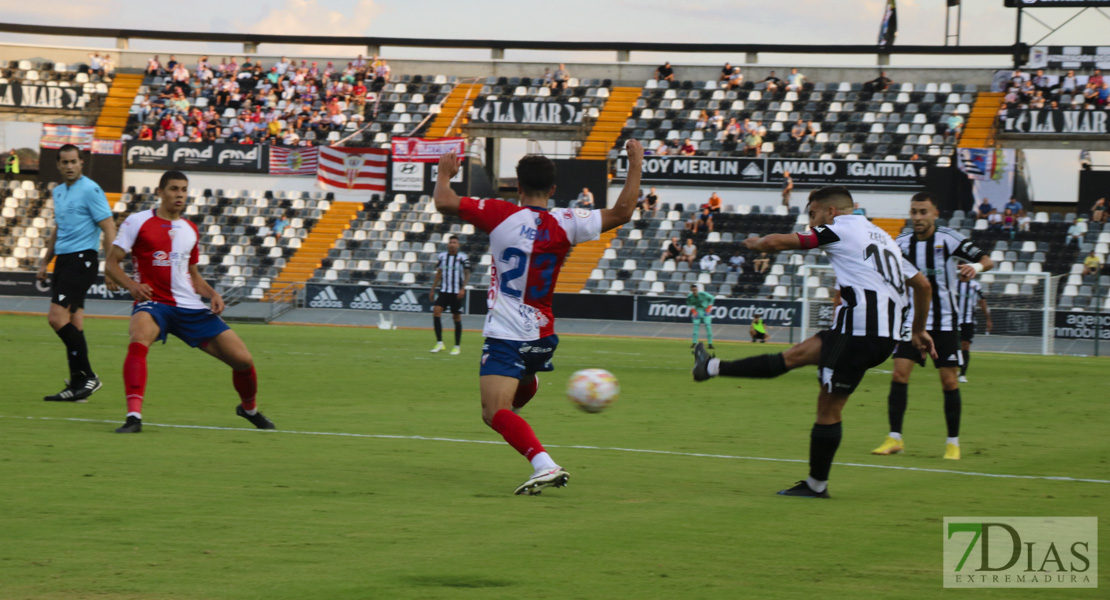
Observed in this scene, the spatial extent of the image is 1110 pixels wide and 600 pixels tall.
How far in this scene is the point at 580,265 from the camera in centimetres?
4009

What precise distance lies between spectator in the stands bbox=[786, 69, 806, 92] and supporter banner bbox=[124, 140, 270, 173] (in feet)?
64.9

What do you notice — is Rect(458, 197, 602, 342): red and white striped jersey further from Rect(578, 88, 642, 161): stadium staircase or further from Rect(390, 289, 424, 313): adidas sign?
Rect(578, 88, 642, 161): stadium staircase

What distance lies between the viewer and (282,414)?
11.9 m

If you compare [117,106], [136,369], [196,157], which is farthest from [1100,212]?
[117,106]

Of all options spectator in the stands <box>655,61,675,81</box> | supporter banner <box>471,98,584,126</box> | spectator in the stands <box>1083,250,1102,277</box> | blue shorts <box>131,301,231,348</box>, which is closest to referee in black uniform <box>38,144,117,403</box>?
blue shorts <box>131,301,231,348</box>

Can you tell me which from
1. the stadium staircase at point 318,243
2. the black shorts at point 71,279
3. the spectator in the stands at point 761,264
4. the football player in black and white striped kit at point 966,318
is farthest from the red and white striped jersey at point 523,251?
the stadium staircase at point 318,243

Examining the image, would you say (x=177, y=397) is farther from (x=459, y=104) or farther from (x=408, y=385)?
(x=459, y=104)

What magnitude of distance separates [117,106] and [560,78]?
18.3m

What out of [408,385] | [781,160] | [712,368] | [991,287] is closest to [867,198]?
[781,160]

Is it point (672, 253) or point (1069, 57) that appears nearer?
point (672, 253)

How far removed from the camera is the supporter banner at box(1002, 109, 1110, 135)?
39.8 meters

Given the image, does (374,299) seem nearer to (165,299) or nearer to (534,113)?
(534,113)

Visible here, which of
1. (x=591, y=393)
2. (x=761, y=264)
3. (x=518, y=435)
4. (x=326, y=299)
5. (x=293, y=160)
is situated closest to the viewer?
(x=518, y=435)

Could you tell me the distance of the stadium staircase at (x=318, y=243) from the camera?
41.4 metres
